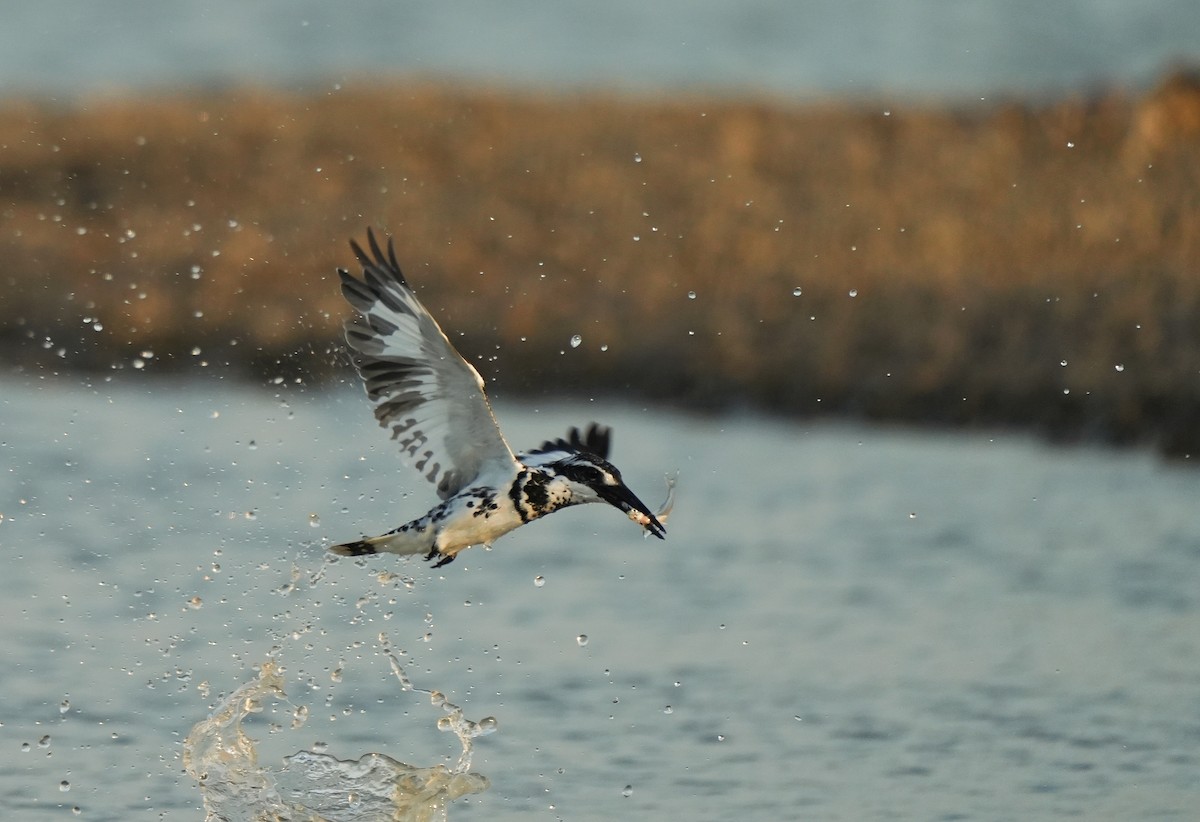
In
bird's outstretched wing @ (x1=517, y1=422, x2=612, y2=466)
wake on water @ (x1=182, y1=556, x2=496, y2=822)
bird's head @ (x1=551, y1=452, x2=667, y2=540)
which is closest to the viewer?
bird's head @ (x1=551, y1=452, x2=667, y2=540)

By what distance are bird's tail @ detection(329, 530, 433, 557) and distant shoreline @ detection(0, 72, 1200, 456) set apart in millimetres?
6044

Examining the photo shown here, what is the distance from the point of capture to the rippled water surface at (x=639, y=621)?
777cm

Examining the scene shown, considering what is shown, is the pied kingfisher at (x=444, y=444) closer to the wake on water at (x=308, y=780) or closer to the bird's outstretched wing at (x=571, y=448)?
the bird's outstretched wing at (x=571, y=448)

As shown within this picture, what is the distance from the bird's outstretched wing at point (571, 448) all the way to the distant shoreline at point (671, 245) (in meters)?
5.77

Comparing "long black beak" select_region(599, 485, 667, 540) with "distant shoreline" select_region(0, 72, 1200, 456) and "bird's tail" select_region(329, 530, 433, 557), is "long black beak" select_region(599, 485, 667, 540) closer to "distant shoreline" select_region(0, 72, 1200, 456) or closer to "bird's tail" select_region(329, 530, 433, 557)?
"bird's tail" select_region(329, 530, 433, 557)

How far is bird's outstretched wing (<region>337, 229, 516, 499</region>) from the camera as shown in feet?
22.3

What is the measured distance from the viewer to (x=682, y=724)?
27.4 feet

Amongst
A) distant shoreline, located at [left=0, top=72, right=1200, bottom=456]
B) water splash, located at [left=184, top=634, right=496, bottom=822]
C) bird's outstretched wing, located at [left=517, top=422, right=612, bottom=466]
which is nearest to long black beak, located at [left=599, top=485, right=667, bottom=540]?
bird's outstretched wing, located at [left=517, top=422, right=612, bottom=466]

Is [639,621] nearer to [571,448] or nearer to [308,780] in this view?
[308,780]

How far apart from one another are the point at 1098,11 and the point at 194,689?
20761mm

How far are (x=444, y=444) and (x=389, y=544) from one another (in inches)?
16.0

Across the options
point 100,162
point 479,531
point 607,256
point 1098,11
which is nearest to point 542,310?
point 607,256

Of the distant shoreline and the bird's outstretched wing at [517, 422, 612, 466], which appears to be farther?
the distant shoreline

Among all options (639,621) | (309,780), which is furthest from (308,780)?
(639,621)
